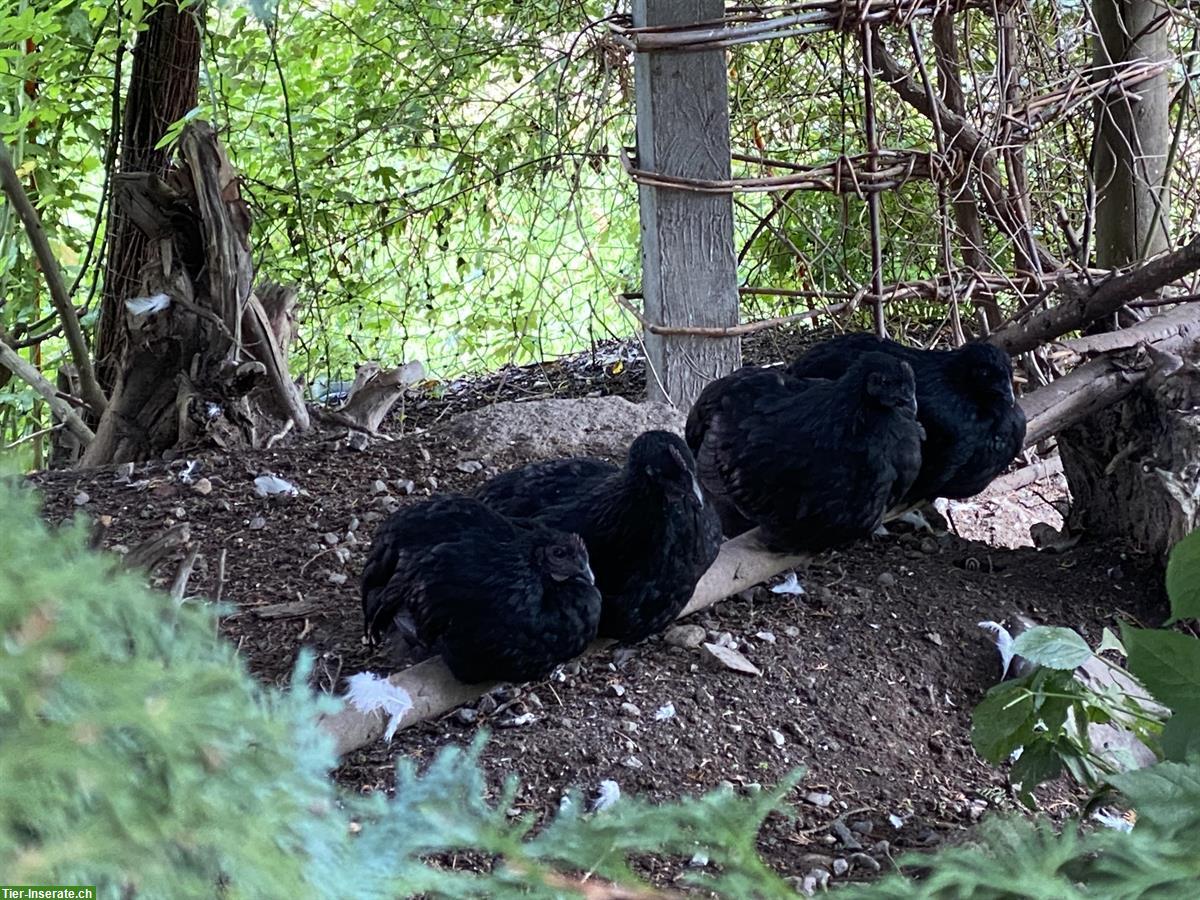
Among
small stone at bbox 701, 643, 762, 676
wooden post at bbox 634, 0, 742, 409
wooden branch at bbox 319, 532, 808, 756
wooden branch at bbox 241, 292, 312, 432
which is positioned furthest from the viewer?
wooden branch at bbox 241, 292, 312, 432

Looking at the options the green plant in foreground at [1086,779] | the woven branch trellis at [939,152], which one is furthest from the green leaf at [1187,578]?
the woven branch trellis at [939,152]

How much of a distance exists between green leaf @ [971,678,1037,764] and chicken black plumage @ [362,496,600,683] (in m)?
0.83

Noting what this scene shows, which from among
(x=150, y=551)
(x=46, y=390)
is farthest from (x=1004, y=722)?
(x=46, y=390)

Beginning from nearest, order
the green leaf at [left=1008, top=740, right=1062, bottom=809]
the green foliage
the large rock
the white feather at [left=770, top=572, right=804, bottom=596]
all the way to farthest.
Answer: the green foliage, the green leaf at [left=1008, top=740, right=1062, bottom=809], the white feather at [left=770, top=572, right=804, bottom=596], the large rock

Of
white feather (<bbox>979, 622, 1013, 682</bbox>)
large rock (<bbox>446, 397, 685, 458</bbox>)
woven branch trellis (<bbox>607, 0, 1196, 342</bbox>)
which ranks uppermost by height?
woven branch trellis (<bbox>607, 0, 1196, 342</bbox>)

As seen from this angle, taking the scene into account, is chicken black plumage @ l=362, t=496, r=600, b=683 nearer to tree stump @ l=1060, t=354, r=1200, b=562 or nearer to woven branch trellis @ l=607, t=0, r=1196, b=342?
woven branch trellis @ l=607, t=0, r=1196, b=342

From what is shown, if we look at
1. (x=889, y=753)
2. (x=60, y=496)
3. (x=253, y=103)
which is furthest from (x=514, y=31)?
(x=889, y=753)

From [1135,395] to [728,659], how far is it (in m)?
1.78

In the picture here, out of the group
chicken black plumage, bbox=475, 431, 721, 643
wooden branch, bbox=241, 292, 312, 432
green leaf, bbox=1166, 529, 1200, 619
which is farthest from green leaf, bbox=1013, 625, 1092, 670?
wooden branch, bbox=241, 292, 312, 432

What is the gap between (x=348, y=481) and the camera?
143 inches

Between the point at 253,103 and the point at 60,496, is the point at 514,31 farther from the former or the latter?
the point at 60,496

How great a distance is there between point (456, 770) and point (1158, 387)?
343 centimetres

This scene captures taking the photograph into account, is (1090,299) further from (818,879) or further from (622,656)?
(818,879)

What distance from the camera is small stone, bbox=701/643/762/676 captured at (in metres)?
2.85
